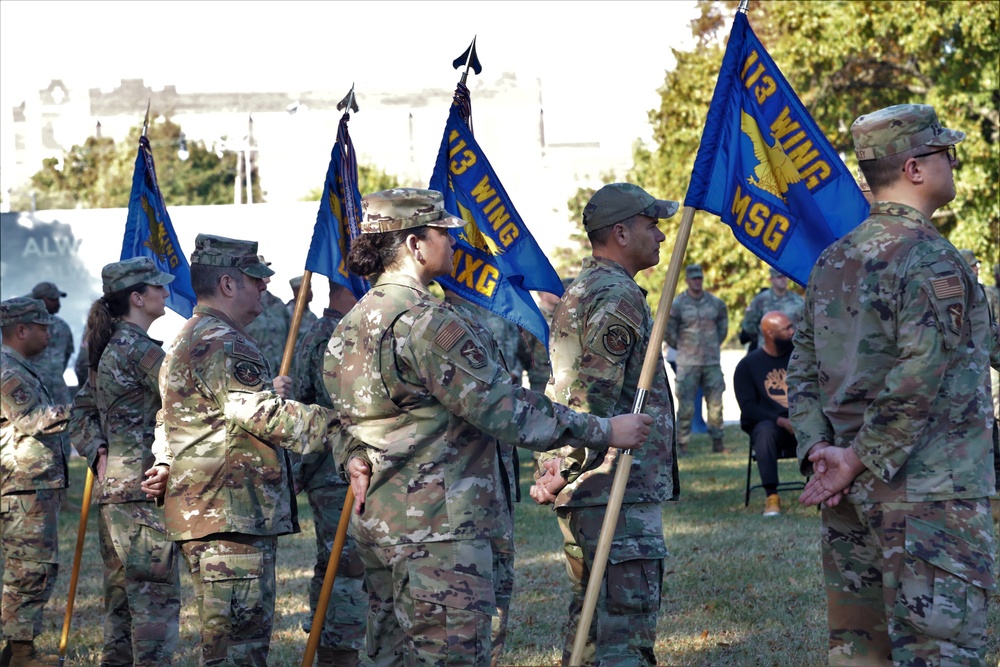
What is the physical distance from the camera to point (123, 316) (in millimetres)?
6492

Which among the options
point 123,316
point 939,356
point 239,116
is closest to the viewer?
point 939,356

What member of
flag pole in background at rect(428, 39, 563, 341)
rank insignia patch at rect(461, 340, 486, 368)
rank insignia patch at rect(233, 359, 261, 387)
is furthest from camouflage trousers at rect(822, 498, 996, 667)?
flag pole in background at rect(428, 39, 563, 341)

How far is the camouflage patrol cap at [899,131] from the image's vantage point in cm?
409

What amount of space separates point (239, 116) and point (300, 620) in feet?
218

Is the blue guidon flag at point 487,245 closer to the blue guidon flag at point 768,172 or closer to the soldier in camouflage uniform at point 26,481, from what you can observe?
the blue guidon flag at point 768,172

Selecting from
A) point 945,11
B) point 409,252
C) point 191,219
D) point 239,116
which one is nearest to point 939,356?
point 409,252

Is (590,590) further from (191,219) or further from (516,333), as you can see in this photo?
(191,219)

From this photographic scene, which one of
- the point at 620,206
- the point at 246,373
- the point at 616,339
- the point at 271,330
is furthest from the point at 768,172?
the point at 271,330

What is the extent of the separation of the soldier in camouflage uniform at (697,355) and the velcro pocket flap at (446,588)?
1249 cm

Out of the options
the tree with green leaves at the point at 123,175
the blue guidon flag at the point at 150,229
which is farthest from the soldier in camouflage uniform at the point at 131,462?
the tree with green leaves at the point at 123,175

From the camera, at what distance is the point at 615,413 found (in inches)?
203

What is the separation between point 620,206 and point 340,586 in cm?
296

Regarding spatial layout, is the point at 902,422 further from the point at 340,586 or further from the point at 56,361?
the point at 56,361

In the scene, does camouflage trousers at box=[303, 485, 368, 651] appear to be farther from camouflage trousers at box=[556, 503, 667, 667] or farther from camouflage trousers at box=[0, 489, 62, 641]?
camouflage trousers at box=[556, 503, 667, 667]
